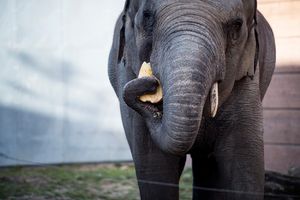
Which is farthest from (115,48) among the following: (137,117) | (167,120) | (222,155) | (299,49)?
(299,49)

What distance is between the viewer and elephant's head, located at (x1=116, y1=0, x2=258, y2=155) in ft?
5.86

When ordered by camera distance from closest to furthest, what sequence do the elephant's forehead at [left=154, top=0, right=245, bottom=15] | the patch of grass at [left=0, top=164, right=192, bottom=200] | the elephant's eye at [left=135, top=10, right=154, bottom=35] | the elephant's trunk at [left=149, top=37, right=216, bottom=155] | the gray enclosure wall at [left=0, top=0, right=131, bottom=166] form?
1. the elephant's trunk at [left=149, top=37, right=216, bottom=155]
2. the elephant's forehead at [left=154, top=0, right=245, bottom=15]
3. the elephant's eye at [left=135, top=10, right=154, bottom=35]
4. the patch of grass at [left=0, top=164, right=192, bottom=200]
5. the gray enclosure wall at [left=0, top=0, right=131, bottom=166]

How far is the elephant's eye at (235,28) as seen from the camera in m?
2.07

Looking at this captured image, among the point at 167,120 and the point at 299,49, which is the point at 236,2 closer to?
the point at 167,120

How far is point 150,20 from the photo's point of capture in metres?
2.07

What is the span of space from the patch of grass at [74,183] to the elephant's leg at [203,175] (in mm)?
1032

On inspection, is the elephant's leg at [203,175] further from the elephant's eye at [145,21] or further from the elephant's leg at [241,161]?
the elephant's eye at [145,21]

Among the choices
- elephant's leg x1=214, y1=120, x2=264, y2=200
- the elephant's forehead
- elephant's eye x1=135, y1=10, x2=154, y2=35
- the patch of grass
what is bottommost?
the patch of grass

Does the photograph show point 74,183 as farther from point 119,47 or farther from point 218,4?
point 218,4

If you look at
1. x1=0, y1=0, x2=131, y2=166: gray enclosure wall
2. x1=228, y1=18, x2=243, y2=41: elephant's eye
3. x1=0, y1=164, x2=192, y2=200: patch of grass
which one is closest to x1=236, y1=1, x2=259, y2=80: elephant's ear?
x1=228, y1=18, x2=243, y2=41: elephant's eye

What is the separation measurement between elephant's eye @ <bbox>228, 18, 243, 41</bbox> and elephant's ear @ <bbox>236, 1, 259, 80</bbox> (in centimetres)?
16

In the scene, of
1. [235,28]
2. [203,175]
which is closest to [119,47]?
[235,28]

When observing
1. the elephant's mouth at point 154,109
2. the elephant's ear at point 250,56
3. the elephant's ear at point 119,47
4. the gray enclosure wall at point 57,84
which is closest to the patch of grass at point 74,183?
the gray enclosure wall at point 57,84

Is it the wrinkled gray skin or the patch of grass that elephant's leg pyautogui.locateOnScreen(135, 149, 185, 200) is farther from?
the patch of grass
